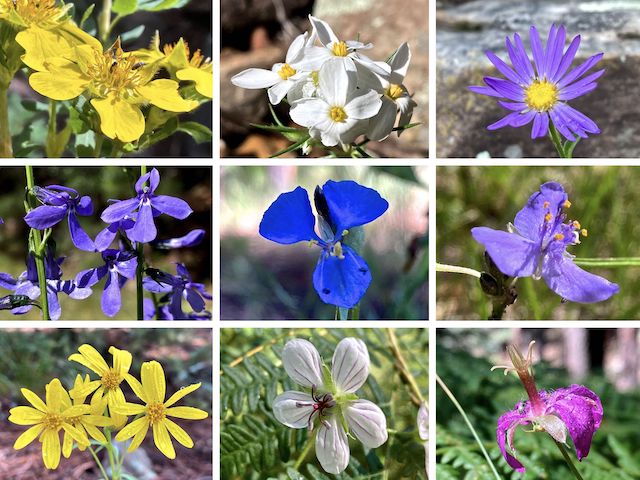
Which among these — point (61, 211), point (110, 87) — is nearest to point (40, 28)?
point (110, 87)

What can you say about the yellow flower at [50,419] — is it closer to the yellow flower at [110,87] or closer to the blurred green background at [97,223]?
the blurred green background at [97,223]

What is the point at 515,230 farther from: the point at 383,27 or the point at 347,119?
the point at 383,27

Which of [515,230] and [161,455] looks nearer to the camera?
[515,230]

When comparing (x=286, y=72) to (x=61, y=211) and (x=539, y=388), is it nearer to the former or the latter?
(x=61, y=211)

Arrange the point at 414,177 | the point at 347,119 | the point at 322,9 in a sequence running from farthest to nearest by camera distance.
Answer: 1. the point at 322,9
2. the point at 414,177
3. the point at 347,119

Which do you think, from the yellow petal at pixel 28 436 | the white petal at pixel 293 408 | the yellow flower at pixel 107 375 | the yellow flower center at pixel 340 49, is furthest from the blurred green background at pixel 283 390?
the yellow flower center at pixel 340 49

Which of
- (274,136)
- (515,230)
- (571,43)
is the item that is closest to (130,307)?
(274,136)
